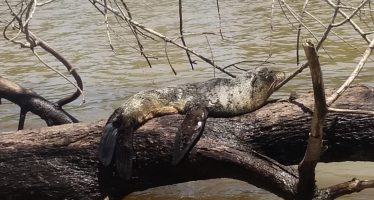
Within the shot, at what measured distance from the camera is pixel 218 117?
433 cm

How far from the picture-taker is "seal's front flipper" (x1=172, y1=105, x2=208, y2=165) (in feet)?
12.9

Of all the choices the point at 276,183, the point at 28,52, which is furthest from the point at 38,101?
the point at 28,52

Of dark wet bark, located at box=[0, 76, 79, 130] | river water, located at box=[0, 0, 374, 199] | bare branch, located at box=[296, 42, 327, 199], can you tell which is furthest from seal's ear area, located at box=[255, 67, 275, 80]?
dark wet bark, located at box=[0, 76, 79, 130]

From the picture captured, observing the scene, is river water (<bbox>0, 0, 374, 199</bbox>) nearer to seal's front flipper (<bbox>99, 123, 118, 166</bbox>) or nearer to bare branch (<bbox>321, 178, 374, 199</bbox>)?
seal's front flipper (<bbox>99, 123, 118, 166</bbox>)

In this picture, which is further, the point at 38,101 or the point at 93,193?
the point at 38,101

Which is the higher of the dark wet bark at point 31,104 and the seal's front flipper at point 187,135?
the seal's front flipper at point 187,135

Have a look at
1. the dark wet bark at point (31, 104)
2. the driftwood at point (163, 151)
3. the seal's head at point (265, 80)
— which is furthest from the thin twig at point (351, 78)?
the dark wet bark at point (31, 104)

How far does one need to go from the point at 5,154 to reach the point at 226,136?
52.2 inches

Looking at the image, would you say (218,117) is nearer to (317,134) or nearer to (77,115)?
(317,134)

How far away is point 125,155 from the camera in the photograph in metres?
4.00

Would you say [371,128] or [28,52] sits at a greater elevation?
[371,128]

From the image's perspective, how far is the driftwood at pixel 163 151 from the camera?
402 cm

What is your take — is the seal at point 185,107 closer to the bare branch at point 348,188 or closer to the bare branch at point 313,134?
the bare branch at point 313,134

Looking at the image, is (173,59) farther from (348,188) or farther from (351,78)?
(351,78)
